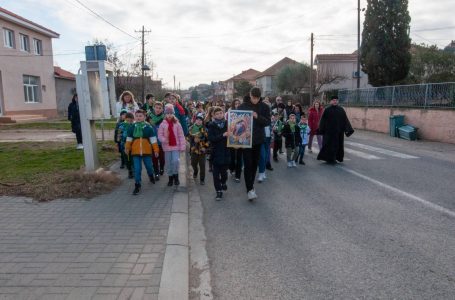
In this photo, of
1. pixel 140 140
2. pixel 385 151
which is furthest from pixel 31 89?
pixel 385 151

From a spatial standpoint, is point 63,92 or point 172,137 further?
point 63,92

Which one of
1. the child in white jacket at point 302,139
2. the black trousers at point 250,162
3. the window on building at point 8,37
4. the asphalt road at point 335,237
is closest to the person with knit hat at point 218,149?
the asphalt road at point 335,237

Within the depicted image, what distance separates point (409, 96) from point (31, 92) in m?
26.4

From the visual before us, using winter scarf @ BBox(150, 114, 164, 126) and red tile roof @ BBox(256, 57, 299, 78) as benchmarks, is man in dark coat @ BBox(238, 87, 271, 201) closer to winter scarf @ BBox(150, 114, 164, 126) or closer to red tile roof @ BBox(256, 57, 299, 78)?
winter scarf @ BBox(150, 114, 164, 126)

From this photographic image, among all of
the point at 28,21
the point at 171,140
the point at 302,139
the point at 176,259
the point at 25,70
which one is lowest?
the point at 176,259

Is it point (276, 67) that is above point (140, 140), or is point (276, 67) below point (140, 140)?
above

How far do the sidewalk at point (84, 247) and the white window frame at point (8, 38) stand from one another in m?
24.1

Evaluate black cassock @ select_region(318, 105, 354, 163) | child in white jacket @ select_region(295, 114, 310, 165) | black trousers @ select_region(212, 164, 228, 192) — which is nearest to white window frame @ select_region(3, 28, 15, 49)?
child in white jacket @ select_region(295, 114, 310, 165)

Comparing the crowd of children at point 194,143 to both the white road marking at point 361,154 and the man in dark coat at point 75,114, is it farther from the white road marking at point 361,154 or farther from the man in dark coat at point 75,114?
the white road marking at point 361,154

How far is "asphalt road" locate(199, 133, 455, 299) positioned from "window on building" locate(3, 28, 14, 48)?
80.3 ft

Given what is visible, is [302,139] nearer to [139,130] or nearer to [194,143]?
[194,143]

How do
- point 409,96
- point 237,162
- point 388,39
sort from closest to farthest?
point 237,162
point 409,96
point 388,39

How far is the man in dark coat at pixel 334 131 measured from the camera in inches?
419

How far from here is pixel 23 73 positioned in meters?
28.4
